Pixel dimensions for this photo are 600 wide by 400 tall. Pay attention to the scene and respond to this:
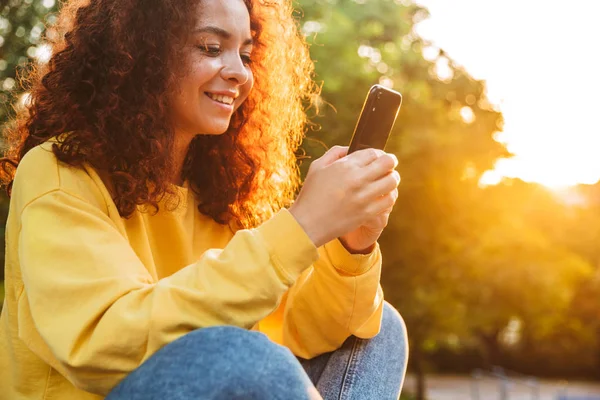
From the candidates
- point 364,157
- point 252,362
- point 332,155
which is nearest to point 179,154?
point 332,155

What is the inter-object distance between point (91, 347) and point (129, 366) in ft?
0.27

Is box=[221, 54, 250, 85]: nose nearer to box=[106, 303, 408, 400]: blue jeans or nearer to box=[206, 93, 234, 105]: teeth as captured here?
box=[206, 93, 234, 105]: teeth

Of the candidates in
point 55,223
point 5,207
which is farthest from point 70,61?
point 5,207

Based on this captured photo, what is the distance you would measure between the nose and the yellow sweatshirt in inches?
17.6

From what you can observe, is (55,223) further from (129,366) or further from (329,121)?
(329,121)

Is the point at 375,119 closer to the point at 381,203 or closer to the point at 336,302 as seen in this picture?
the point at 381,203

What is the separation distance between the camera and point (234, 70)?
186cm

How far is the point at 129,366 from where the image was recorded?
4.41ft

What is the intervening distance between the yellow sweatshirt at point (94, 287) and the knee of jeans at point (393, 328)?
2.31 feet

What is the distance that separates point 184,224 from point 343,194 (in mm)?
694

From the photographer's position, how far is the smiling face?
183 cm

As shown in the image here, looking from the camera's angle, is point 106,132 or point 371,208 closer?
point 371,208

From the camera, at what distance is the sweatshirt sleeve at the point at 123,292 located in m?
1.33

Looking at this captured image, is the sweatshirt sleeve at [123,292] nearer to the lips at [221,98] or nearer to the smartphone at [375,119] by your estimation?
the smartphone at [375,119]
